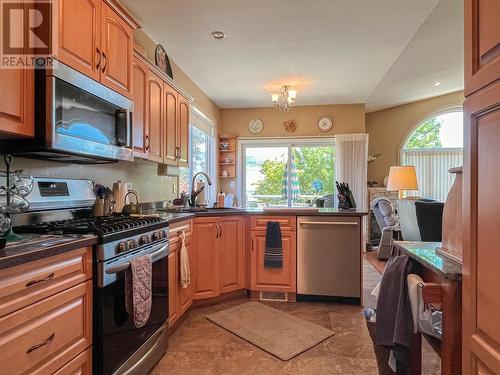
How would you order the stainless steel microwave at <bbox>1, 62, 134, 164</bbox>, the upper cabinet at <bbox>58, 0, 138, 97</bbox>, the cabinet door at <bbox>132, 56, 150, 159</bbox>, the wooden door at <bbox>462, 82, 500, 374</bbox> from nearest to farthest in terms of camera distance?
1. the wooden door at <bbox>462, 82, 500, 374</bbox>
2. the stainless steel microwave at <bbox>1, 62, 134, 164</bbox>
3. the upper cabinet at <bbox>58, 0, 138, 97</bbox>
4. the cabinet door at <bbox>132, 56, 150, 159</bbox>

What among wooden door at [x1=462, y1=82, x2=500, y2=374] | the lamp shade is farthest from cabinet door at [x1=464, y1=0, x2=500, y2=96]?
the lamp shade

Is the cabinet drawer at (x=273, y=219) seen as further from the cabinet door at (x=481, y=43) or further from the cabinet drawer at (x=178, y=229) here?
the cabinet door at (x=481, y=43)

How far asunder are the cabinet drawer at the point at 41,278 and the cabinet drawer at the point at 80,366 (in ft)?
1.06

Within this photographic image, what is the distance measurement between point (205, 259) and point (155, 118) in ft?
4.48

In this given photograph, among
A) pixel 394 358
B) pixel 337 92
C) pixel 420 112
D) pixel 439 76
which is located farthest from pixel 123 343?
pixel 420 112

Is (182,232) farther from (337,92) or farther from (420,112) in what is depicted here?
(420,112)

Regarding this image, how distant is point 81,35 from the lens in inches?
65.7

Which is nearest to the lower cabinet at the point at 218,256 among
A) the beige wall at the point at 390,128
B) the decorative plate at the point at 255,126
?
the decorative plate at the point at 255,126

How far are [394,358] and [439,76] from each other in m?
5.03

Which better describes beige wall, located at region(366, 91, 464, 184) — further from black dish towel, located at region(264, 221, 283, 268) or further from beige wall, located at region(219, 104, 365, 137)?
black dish towel, located at region(264, 221, 283, 268)

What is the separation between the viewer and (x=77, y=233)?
4.85ft

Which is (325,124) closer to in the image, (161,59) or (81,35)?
(161,59)

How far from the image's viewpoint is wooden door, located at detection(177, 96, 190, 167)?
10.4 feet

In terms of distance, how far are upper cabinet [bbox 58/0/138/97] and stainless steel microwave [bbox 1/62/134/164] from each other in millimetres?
67
